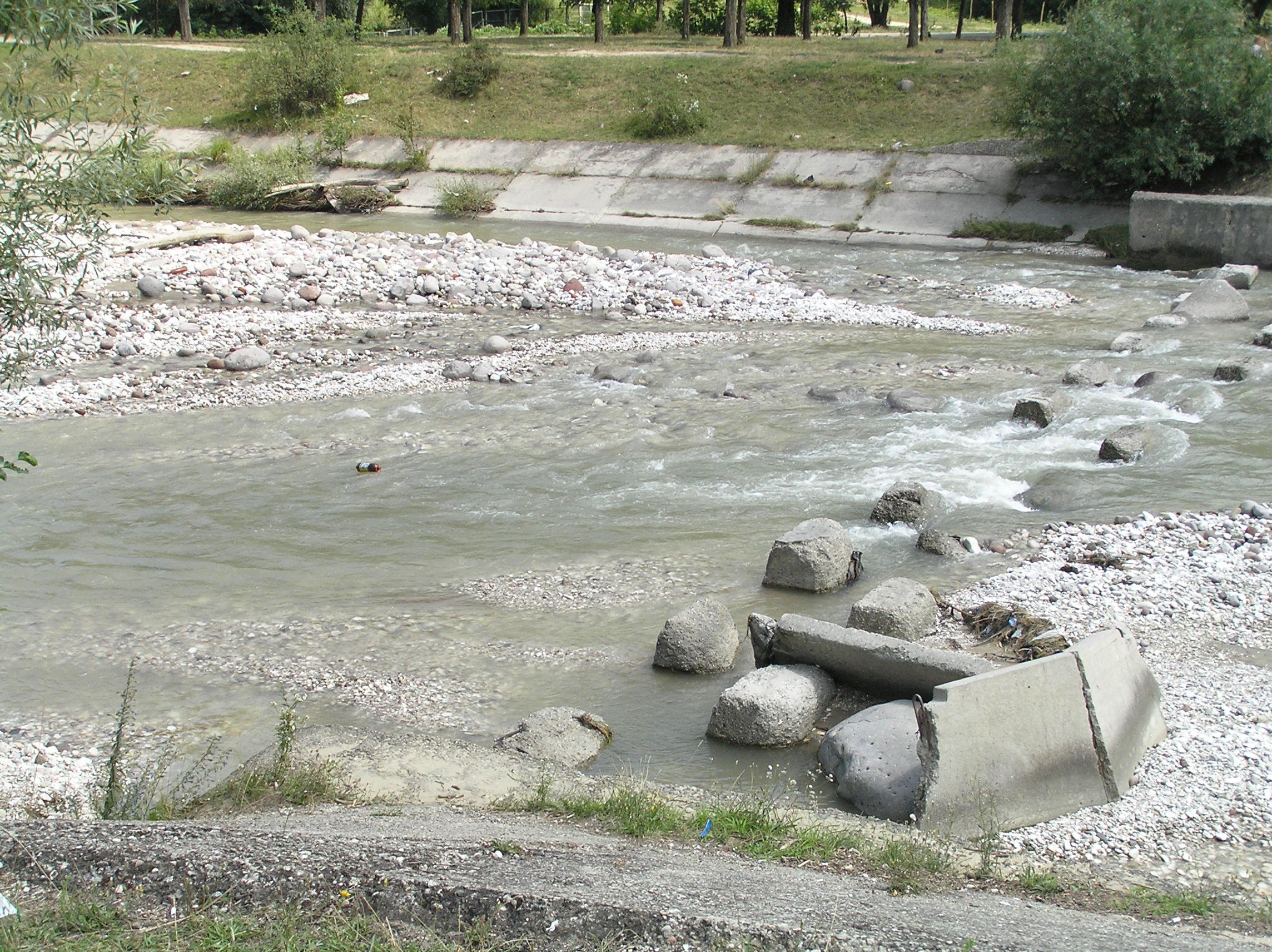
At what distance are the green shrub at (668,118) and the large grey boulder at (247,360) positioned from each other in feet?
55.2

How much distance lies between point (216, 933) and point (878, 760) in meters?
3.27

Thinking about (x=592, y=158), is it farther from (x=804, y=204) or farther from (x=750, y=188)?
(x=804, y=204)

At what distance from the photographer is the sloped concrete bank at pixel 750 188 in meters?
23.5

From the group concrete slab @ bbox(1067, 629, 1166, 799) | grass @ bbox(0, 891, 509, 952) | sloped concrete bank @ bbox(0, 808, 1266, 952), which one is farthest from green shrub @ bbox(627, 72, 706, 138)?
grass @ bbox(0, 891, 509, 952)

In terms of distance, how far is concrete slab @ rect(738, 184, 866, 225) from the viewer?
79.8 ft

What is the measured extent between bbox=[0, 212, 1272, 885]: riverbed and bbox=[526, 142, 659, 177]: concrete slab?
11.9m

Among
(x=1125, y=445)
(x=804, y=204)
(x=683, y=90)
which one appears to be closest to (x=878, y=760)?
(x=1125, y=445)

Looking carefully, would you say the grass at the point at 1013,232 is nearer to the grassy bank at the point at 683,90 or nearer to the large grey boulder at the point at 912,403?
the grassy bank at the point at 683,90

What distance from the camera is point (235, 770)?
222 inches

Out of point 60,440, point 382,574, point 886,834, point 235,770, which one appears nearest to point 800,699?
point 886,834

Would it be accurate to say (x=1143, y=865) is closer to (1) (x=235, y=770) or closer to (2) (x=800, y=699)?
(2) (x=800, y=699)

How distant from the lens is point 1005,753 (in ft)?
17.2

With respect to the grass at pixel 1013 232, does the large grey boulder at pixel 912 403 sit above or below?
below

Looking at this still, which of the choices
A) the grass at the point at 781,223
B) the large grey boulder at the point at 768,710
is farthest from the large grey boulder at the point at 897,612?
the grass at the point at 781,223
